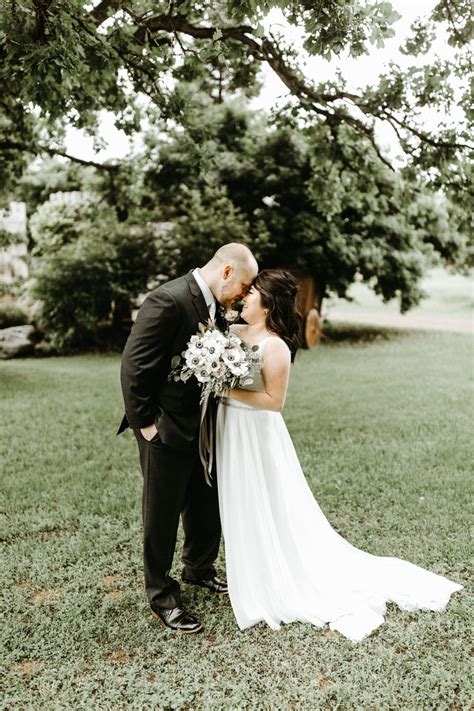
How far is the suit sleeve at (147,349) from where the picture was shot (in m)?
3.55

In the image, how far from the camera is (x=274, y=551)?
4.12m

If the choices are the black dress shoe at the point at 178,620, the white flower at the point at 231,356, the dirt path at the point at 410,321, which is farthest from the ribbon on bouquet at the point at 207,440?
the dirt path at the point at 410,321

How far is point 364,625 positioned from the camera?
3.88m

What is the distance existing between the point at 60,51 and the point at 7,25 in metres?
0.51

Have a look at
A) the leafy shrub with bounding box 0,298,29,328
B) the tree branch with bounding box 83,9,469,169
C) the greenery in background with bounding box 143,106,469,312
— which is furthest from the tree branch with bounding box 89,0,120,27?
the leafy shrub with bounding box 0,298,29,328

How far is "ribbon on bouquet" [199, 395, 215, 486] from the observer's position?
389 cm

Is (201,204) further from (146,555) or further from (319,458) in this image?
(146,555)

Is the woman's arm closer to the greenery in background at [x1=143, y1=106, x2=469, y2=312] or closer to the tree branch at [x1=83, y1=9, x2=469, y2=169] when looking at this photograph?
the tree branch at [x1=83, y1=9, x2=469, y2=169]

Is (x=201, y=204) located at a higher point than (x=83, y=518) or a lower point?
higher

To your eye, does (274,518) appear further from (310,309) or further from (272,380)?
(310,309)

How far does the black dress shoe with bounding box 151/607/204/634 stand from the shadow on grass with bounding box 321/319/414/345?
14.1 meters

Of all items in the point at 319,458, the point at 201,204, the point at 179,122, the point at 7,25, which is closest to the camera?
the point at 7,25

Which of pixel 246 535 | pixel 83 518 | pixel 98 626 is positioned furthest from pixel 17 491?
pixel 246 535

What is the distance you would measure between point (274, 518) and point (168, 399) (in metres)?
1.15
